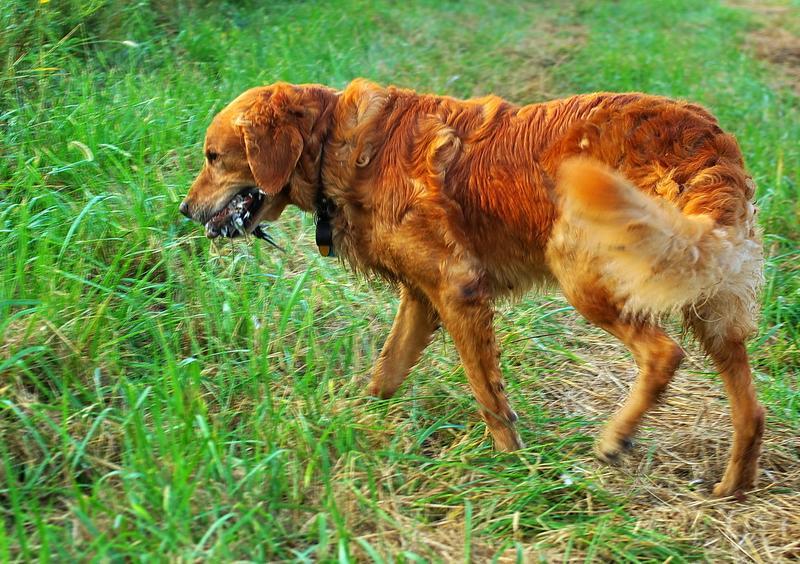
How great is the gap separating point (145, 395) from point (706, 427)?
2.39 metres

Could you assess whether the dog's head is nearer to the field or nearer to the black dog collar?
the black dog collar

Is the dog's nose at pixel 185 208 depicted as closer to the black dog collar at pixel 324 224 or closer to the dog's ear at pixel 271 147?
the dog's ear at pixel 271 147

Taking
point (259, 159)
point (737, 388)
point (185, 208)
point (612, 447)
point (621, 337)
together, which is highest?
point (259, 159)

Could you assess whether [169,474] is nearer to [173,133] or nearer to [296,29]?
[173,133]

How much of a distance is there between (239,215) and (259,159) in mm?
332

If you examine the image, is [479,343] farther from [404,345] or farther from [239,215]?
[239,215]

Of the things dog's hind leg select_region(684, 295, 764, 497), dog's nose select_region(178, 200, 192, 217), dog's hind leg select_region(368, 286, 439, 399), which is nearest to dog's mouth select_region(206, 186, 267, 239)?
dog's nose select_region(178, 200, 192, 217)

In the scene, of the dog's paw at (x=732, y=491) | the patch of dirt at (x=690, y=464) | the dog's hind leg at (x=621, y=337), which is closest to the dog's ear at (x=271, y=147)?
the dog's hind leg at (x=621, y=337)

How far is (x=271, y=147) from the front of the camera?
11.5 feet

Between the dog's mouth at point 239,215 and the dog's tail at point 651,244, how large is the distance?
1.38 m

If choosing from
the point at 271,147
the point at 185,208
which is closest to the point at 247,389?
the point at 185,208

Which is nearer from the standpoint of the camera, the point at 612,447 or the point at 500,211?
the point at 612,447

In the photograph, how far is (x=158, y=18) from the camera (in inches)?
261

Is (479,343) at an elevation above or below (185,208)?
below
